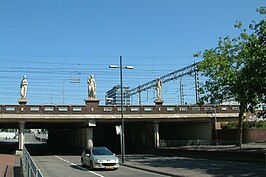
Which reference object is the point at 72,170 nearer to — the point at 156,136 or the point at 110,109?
the point at 110,109

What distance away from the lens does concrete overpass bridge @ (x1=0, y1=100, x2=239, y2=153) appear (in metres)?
42.4

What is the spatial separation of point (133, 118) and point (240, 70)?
18130mm

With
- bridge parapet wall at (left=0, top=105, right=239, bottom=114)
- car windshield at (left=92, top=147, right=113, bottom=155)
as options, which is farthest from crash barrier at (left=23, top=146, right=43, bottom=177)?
bridge parapet wall at (left=0, top=105, right=239, bottom=114)

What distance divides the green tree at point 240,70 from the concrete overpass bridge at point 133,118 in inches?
542

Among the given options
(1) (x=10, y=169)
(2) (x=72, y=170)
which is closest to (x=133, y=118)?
(2) (x=72, y=170)

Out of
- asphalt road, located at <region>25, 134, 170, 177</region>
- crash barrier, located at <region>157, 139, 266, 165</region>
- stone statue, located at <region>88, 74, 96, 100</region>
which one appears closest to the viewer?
asphalt road, located at <region>25, 134, 170, 177</region>

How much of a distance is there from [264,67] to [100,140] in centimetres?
5069

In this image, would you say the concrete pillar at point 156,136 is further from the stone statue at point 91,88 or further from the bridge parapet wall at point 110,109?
the stone statue at point 91,88

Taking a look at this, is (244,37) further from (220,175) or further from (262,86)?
(220,175)

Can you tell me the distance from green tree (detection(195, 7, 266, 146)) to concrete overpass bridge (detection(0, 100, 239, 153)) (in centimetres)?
1378

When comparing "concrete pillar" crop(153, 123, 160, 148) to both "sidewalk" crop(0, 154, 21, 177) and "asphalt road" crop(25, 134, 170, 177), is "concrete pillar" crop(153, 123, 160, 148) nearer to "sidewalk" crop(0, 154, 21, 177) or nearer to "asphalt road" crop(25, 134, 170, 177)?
"asphalt road" crop(25, 134, 170, 177)

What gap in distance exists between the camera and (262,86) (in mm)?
22469

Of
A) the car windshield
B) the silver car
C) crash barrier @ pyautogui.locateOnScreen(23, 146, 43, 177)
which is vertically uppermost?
crash barrier @ pyautogui.locateOnScreen(23, 146, 43, 177)

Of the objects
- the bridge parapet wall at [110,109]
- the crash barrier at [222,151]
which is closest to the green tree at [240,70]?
the crash barrier at [222,151]
